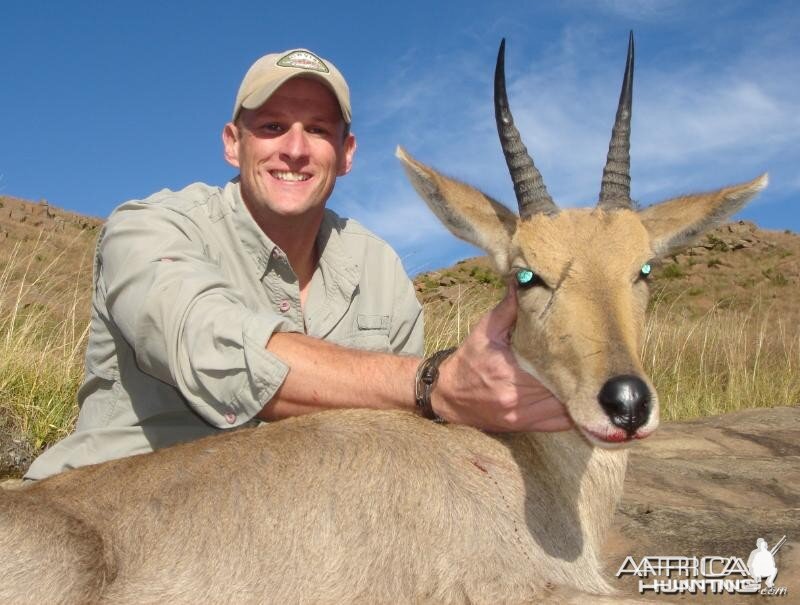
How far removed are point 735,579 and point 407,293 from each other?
336 centimetres

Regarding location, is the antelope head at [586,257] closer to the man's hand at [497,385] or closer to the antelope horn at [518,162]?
the antelope horn at [518,162]

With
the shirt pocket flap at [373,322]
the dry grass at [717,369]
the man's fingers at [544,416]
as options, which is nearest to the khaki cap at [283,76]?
the shirt pocket flap at [373,322]

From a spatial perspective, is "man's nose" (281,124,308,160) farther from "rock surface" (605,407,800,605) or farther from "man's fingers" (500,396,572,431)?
"rock surface" (605,407,800,605)

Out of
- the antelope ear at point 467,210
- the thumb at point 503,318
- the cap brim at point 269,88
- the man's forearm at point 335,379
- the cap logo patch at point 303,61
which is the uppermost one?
the cap logo patch at point 303,61

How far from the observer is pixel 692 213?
466 cm

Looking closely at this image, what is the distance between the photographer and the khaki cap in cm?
589

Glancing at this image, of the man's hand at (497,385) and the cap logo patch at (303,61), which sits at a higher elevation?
the cap logo patch at (303,61)

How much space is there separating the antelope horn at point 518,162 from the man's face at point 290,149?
180 centimetres

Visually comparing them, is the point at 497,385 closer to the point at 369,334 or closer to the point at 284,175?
the point at 369,334

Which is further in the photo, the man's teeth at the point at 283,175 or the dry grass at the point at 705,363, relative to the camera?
the dry grass at the point at 705,363

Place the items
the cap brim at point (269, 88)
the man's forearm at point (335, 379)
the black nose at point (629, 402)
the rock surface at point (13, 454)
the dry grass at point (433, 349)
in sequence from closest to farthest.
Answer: the black nose at point (629, 402) < the man's forearm at point (335, 379) < the cap brim at point (269, 88) < the rock surface at point (13, 454) < the dry grass at point (433, 349)

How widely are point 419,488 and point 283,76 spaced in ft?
10.6

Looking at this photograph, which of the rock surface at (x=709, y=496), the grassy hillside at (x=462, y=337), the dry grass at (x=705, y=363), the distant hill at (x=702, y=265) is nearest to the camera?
the rock surface at (x=709, y=496)

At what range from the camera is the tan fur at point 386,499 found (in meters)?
3.74
